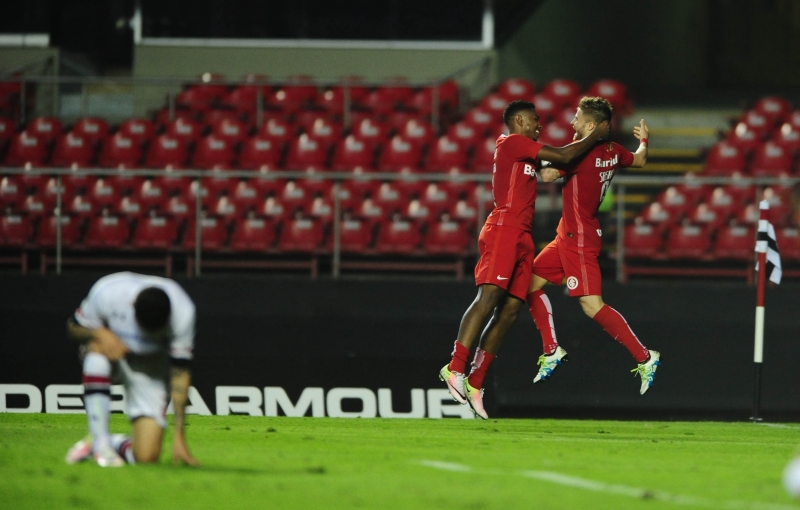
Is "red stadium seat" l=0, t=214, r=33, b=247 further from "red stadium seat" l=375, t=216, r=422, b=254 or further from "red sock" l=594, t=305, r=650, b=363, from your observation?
"red sock" l=594, t=305, r=650, b=363

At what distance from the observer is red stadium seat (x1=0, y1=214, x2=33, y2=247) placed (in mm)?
14086

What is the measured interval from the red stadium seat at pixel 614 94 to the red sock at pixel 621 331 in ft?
32.5

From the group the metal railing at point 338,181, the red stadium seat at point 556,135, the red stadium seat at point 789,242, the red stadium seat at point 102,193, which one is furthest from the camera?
the red stadium seat at point 556,135

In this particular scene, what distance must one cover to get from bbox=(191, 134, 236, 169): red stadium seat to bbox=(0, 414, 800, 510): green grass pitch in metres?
8.30

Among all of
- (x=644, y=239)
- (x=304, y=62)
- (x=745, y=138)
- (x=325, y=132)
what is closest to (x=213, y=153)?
(x=325, y=132)

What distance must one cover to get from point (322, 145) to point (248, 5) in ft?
17.4

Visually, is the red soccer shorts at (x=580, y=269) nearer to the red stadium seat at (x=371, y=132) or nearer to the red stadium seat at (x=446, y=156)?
the red stadium seat at (x=446, y=156)

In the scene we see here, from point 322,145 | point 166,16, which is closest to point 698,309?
point 322,145

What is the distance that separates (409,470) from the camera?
6.23 m

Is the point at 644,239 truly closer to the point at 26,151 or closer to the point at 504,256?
the point at 504,256

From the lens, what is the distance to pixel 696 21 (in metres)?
21.8

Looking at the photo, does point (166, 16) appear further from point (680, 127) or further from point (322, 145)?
point (680, 127)

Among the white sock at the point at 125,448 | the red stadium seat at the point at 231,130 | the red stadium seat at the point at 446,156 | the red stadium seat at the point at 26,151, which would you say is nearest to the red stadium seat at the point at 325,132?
the red stadium seat at the point at 231,130

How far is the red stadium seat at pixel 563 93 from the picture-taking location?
1846cm
